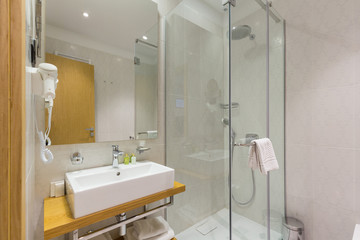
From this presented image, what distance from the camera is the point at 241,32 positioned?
48.1 inches

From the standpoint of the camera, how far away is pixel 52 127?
1.05 m

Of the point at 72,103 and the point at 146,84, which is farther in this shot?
the point at 146,84

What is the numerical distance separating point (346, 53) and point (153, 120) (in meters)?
1.63

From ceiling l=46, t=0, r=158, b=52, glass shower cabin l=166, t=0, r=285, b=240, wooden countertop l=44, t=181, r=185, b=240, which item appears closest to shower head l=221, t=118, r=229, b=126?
Result: glass shower cabin l=166, t=0, r=285, b=240

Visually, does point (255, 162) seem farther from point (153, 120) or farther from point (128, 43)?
point (128, 43)

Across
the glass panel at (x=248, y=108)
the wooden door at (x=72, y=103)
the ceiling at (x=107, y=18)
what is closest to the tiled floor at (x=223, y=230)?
the glass panel at (x=248, y=108)

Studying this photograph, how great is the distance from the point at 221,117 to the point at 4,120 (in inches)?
46.0

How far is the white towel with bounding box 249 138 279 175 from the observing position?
1198mm

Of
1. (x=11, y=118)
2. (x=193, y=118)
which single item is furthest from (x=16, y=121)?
(x=193, y=118)

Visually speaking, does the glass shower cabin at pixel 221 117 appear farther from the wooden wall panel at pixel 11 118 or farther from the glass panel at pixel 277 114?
the wooden wall panel at pixel 11 118

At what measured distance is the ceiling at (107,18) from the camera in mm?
1083

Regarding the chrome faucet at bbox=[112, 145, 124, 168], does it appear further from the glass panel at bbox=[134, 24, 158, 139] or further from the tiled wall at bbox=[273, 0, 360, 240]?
the tiled wall at bbox=[273, 0, 360, 240]

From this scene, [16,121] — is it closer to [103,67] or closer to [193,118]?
[103,67]

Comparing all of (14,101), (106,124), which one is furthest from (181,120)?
(14,101)
